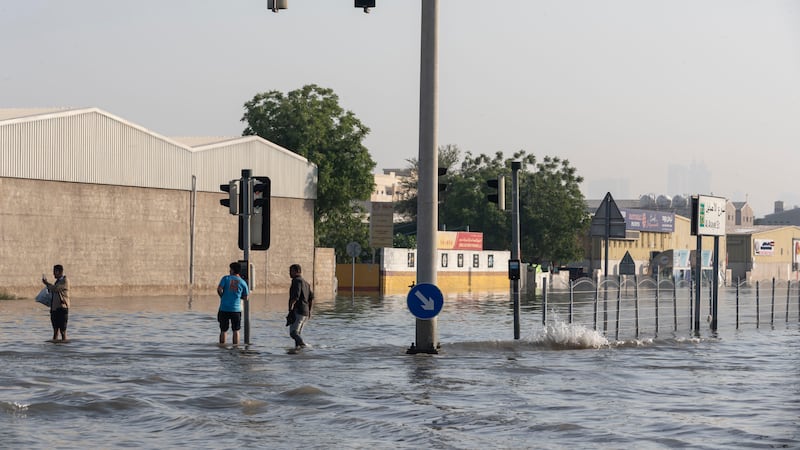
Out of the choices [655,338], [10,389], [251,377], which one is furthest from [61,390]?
[655,338]

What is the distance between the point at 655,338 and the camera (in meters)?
28.3

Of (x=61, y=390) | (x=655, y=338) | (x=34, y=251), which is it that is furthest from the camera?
(x=34, y=251)

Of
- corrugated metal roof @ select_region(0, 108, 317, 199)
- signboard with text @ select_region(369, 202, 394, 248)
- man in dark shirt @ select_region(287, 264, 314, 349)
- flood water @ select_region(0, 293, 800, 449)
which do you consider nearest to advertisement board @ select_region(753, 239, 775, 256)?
signboard with text @ select_region(369, 202, 394, 248)

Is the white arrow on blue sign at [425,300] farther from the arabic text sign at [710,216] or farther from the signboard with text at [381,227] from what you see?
the signboard with text at [381,227]

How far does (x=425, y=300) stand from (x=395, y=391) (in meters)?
4.31

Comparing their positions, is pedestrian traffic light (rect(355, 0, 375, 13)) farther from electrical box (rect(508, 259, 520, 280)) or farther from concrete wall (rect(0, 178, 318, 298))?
concrete wall (rect(0, 178, 318, 298))

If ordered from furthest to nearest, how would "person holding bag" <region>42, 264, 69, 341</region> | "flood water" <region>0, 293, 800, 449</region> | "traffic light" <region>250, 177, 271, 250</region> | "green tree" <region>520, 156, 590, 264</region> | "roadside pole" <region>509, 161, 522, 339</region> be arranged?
"green tree" <region>520, 156, 590, 264</region>, "roadside pole" <region>509, 161, 522, 339</region>, "person holding bag" <region>42, 264, 69, 341</region>, "traffic light" <region>250, 177, 271, 250</region>, "flood water" <region>0, 293, 800, 449</region>

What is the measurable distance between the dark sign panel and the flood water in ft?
299

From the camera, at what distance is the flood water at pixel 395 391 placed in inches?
507

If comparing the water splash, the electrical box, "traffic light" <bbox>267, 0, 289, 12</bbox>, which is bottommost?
the water splash

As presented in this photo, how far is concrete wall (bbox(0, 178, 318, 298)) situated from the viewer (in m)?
52.3

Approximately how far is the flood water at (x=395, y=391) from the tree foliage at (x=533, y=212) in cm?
7521

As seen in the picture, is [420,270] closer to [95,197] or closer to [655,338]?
[655,338]

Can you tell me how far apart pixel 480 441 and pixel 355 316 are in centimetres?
2755
